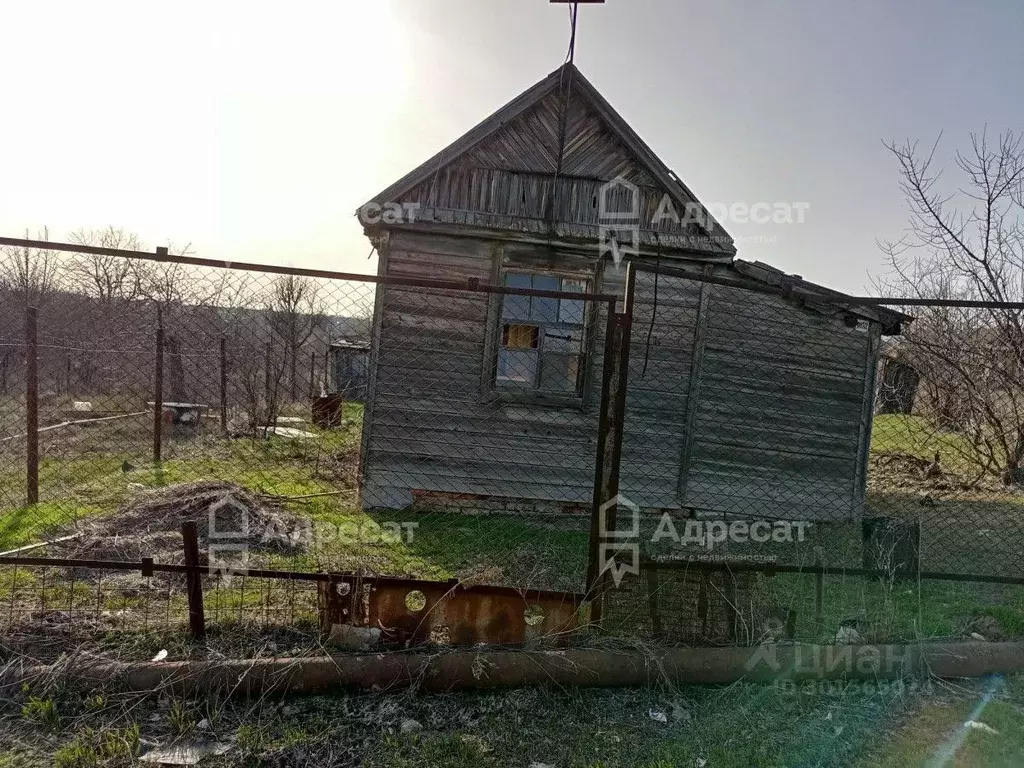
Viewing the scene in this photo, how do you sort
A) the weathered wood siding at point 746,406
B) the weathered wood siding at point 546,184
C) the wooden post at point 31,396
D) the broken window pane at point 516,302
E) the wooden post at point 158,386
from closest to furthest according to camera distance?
1. the wooden post at point 31,396
2. the weathered wood siding at point 546,184
3. the broken window pane at point 516,302
4. the weathered wood siding at point 746,406
5. the wooden post at point 158,386

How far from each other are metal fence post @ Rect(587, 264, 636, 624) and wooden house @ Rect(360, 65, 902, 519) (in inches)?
133

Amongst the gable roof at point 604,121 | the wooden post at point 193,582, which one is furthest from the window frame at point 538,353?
the wooden post at point 193,582

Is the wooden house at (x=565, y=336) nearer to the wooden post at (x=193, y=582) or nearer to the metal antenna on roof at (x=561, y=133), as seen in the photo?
the metal antenna on roof at (x=561, y=133)

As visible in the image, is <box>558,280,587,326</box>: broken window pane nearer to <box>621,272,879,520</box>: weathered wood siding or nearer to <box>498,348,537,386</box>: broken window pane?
<box>498,348,537,386</box>: broken window pane

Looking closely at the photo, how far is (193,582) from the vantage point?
2.80 meters

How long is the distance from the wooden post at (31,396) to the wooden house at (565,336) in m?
3.24

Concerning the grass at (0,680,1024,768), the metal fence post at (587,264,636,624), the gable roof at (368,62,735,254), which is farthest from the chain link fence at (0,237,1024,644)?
the gable roof at (368,62,735,254)

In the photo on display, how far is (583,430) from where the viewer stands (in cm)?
668

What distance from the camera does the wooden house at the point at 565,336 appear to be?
6.47 metres

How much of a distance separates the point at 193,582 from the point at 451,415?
12.9ft

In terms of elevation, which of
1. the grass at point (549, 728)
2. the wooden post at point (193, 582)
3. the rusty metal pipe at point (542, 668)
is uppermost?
the wooden post at point (193, 582)

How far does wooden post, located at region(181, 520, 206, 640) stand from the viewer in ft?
9.00

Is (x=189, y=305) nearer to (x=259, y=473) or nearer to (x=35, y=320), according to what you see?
(x=35, y=320)

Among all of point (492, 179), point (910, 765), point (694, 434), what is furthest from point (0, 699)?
point (694, 434)
